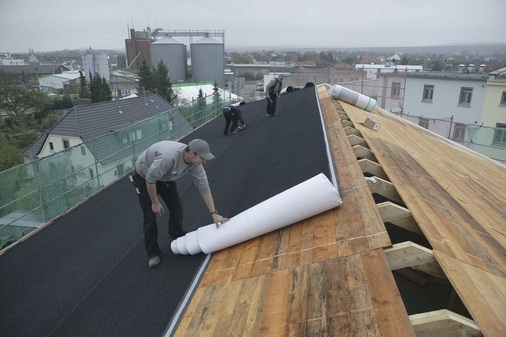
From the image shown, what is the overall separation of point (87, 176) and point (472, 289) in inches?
280

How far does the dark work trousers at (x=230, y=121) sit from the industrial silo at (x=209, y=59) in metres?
45.0

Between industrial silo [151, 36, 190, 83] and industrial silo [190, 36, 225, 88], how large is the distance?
209cm

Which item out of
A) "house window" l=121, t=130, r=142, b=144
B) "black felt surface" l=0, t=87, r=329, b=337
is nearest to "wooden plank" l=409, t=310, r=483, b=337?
"black felt surface" l=0, t=87, r=329, b=337

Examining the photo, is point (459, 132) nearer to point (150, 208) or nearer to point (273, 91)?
point (273, 91)

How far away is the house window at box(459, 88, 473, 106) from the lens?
1985 cm

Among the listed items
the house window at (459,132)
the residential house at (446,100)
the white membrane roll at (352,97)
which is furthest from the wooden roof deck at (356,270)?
the house window at (459,132)

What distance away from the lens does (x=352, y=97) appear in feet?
27.5

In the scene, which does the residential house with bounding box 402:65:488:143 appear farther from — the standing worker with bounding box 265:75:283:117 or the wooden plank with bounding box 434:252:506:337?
the wooden plank with bounding box 434:252:506:337

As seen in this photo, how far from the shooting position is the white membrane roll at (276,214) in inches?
102

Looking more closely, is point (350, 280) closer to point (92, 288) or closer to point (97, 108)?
point (92, 288)

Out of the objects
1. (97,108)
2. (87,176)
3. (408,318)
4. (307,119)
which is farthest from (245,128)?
(97,108)

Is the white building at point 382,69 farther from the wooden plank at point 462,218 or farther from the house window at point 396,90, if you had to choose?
the wooden plank at point 462,218

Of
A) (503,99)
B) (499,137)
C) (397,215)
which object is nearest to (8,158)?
(397,215)

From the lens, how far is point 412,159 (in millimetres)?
4684
